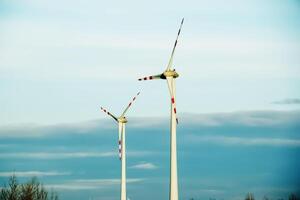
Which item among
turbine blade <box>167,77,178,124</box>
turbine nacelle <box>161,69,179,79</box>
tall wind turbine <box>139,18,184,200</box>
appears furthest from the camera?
turbine nacelle <box>161,69,179,79</box>

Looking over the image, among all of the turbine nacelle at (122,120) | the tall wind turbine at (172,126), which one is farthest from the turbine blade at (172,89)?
the turbine nacelle at (122,120)

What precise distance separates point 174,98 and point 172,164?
7139 millimetres

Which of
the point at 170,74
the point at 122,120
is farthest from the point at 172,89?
the point at 122,120

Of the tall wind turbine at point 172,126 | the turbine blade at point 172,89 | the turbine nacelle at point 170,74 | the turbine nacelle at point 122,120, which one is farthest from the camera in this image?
the turbine nacelle at point 122,120

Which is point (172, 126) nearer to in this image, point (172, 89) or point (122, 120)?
point (172, 89)

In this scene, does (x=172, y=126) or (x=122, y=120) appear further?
(x=122, y=120)

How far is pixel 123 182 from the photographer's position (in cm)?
7694

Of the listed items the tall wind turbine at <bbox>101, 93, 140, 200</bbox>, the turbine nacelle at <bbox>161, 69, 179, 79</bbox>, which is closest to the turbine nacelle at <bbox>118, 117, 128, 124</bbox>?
the tall wind turbine at <bbox>101, 93, 140, 200</bbox>

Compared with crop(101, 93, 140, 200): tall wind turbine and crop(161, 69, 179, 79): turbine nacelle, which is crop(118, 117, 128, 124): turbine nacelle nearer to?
crop(101, 93, 140, 200): tall wind turbine

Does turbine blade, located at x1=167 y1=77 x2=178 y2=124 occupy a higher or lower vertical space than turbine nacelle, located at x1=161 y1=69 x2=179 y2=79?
lower

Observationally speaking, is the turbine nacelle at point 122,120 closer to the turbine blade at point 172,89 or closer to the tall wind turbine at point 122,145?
the tall wind turbine at point 122,145

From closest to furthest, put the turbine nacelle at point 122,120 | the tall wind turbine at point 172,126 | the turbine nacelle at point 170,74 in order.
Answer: the tall wind turbine at point 172,126, the turbine nacelle at point 170,74, the turbine nacelle at point 122,120

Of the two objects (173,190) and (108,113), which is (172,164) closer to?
(173,190)

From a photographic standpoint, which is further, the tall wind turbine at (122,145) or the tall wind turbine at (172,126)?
the tall wind turbine at (122,145)
